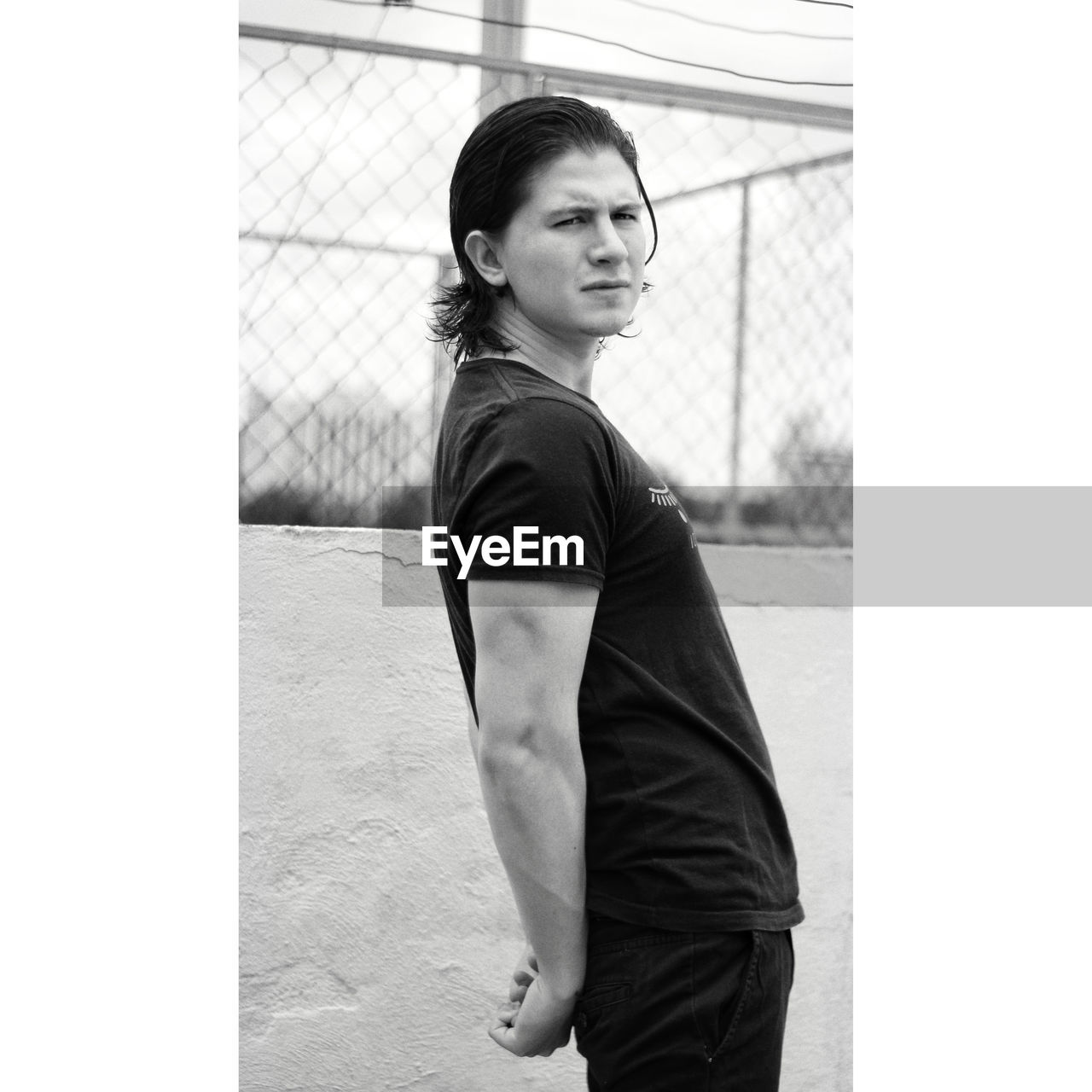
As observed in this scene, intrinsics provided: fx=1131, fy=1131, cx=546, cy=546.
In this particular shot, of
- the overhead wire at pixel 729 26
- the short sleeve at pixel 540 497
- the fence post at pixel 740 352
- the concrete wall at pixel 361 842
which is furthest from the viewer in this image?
the fence post at pixel 740 352

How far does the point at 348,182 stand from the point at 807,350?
89cm

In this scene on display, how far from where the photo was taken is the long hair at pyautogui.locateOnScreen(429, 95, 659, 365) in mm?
1202

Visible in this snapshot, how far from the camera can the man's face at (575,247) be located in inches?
47.2

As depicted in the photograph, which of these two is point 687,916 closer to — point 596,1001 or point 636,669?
point 596,1001

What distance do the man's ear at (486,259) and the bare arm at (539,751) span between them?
368 millimetres

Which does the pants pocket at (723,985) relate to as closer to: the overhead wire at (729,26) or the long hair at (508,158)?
the long hair at (508,158)

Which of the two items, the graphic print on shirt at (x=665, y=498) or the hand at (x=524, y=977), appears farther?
the hand at (x=524, y=977)

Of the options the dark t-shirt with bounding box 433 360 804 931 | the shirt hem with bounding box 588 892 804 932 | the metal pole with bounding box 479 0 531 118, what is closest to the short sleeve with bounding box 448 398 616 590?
the dark t-shirt with bounding box 433 360 804 931

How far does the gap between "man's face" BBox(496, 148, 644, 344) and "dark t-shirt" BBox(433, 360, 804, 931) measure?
109mm

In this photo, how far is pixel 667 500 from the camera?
1.15 meters

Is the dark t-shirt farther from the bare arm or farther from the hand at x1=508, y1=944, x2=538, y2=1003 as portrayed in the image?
the hand at x1=508, y1=944, x2=538, y2=1003

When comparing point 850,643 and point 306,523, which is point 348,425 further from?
point 850,643

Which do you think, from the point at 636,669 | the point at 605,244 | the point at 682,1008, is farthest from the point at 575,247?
the point at 682,1008

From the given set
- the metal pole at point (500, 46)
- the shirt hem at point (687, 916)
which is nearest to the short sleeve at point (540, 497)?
the shirt hem at point (687, 916)
